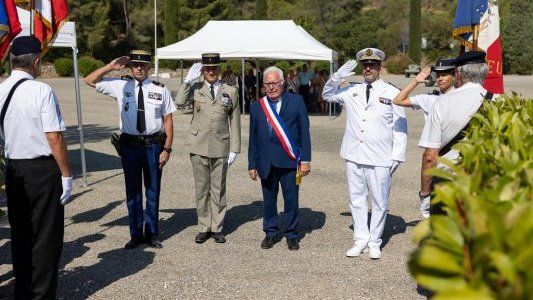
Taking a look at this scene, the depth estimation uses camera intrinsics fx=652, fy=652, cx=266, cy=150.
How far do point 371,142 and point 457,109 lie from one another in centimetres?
142

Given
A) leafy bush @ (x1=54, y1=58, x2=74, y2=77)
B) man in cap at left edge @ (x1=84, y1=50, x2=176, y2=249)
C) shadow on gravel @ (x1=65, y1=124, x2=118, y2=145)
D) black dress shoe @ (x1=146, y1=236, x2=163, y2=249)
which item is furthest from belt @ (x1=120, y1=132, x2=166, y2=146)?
leafy bush @ (x1=54, y1=58, x2=74, y2=77)

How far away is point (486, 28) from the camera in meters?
7.08

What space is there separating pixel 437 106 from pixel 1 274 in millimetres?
3905

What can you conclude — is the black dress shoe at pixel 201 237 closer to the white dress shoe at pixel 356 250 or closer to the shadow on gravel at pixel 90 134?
the white dress shoe at pixel 356 250

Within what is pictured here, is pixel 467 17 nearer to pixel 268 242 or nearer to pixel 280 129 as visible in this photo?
pixel 280 129

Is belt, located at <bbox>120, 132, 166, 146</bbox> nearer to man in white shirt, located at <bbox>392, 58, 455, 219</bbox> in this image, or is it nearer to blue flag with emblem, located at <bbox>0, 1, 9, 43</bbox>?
blue flag with emblem, located at <bbox>0, 1, 9, 43</bbox>

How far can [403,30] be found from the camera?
7575 cm

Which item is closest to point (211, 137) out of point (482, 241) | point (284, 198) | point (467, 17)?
point (284, 198)

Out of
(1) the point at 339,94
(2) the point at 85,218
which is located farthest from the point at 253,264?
(2) the point at 85,218

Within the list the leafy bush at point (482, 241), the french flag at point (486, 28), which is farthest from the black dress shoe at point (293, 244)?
the leafy bush at point (482, 241)

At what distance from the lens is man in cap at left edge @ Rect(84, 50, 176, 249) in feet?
20.8

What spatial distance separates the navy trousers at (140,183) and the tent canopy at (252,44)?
529 inches

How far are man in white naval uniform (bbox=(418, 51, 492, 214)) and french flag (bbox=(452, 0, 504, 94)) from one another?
88.8 inches

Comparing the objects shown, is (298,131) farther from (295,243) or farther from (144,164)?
(144,164)
